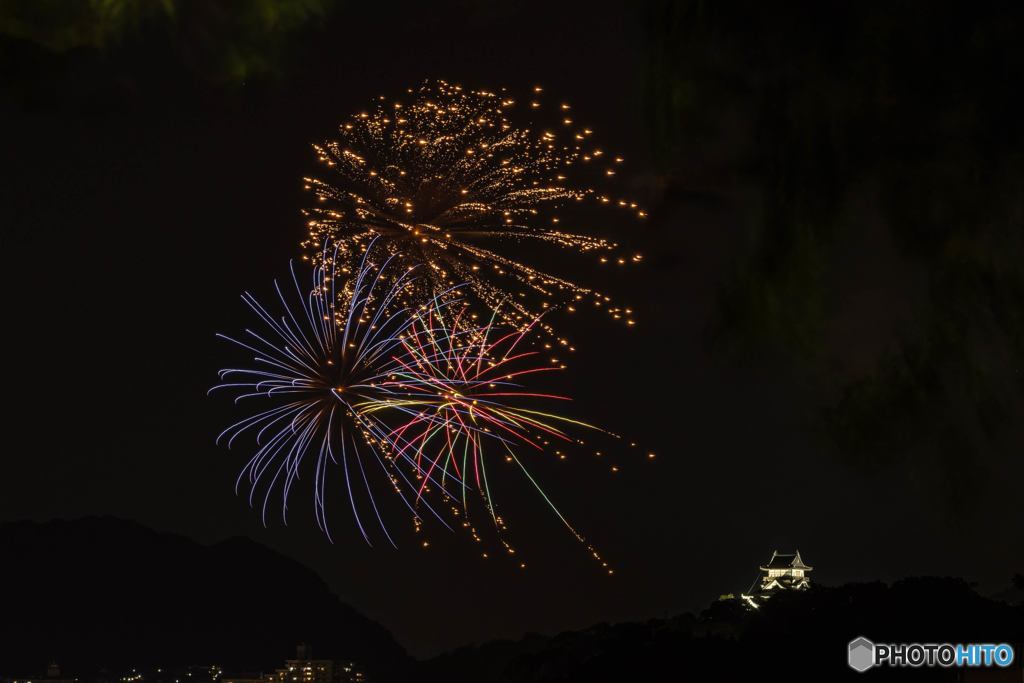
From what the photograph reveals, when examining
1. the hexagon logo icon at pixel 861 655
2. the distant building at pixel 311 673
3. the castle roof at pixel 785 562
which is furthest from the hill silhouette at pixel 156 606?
the hexagon logo icon at pixel 861 655

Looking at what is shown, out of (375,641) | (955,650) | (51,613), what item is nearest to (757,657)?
(955,650)

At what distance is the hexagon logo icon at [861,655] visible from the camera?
22.9 metres

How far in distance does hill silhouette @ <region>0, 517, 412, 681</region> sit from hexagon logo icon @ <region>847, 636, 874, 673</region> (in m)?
114

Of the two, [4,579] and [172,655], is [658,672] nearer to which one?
[172,655]

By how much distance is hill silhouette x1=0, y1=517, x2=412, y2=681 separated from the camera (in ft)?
470

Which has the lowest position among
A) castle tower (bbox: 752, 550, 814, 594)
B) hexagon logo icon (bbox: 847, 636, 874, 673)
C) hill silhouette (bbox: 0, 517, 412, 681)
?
hexagon logo icon (bbox: 847, 636, 874, 673)

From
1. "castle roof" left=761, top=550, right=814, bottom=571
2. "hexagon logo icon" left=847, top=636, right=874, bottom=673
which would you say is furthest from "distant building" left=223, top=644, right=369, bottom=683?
"hexagon logo icon" left=847, top=636, right=874, bottom=673

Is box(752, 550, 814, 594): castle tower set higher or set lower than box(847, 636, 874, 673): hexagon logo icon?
higher

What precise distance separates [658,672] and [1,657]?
117036 mm

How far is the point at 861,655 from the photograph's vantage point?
24.0 metres

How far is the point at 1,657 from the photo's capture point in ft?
460

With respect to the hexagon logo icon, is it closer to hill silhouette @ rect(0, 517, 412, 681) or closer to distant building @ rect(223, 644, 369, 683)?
distant building @ rect(223, 644, 369, 683)

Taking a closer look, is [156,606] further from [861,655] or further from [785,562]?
[861,655]

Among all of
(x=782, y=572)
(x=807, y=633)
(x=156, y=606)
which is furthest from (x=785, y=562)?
(x=156, y=606)
